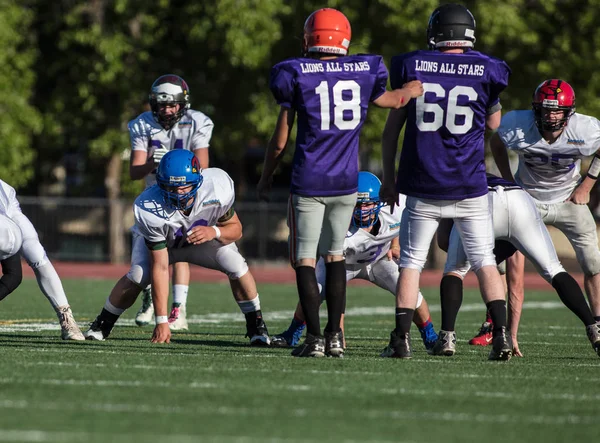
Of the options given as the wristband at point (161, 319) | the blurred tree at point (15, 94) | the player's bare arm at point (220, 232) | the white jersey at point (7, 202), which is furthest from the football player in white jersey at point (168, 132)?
the blurred tree at point (15, 94)

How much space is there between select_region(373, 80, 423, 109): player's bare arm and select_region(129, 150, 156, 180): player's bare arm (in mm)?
2792

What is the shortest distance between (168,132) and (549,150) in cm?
Answer: 306

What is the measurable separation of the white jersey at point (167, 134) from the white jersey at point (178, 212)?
1.34 metres

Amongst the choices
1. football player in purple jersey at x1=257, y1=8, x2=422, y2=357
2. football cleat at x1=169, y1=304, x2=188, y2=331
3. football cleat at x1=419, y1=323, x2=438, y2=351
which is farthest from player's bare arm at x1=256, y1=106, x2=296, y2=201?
football cleat at x1=169, y1=304, x2=188, y2=331

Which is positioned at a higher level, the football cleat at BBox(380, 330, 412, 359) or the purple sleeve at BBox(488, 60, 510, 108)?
the purple sleeve at BBox(488, 60, 510, 108)

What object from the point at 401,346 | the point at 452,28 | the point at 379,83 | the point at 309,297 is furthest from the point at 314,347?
the point at 452,28

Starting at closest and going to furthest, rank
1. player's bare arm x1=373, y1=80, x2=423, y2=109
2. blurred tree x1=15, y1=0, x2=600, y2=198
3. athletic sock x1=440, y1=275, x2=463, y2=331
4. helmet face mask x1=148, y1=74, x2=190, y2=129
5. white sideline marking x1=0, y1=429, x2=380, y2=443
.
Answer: white sideline marking x1=0, y1=429, x2=380, y2=443, player's bare arm x1=373, y1=80, x2=423, y2=109, athletic sock x1=440, y1=275, x2=463, y2=331, helmet face mask x1=148, y1=74, x2=190, y2=129, blurred tree x1=15, y1=0, x2=600, y2=198

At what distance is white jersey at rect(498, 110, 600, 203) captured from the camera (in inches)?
313

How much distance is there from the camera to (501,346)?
6863mm

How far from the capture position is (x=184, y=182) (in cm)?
752

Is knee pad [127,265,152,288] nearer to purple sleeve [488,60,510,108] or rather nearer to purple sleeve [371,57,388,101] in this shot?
purple sleeve [371,57,388,101]

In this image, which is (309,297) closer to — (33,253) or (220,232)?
(220,232)

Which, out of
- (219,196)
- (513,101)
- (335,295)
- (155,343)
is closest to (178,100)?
(219,196)

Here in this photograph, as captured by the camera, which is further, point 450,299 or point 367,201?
point 367,201
